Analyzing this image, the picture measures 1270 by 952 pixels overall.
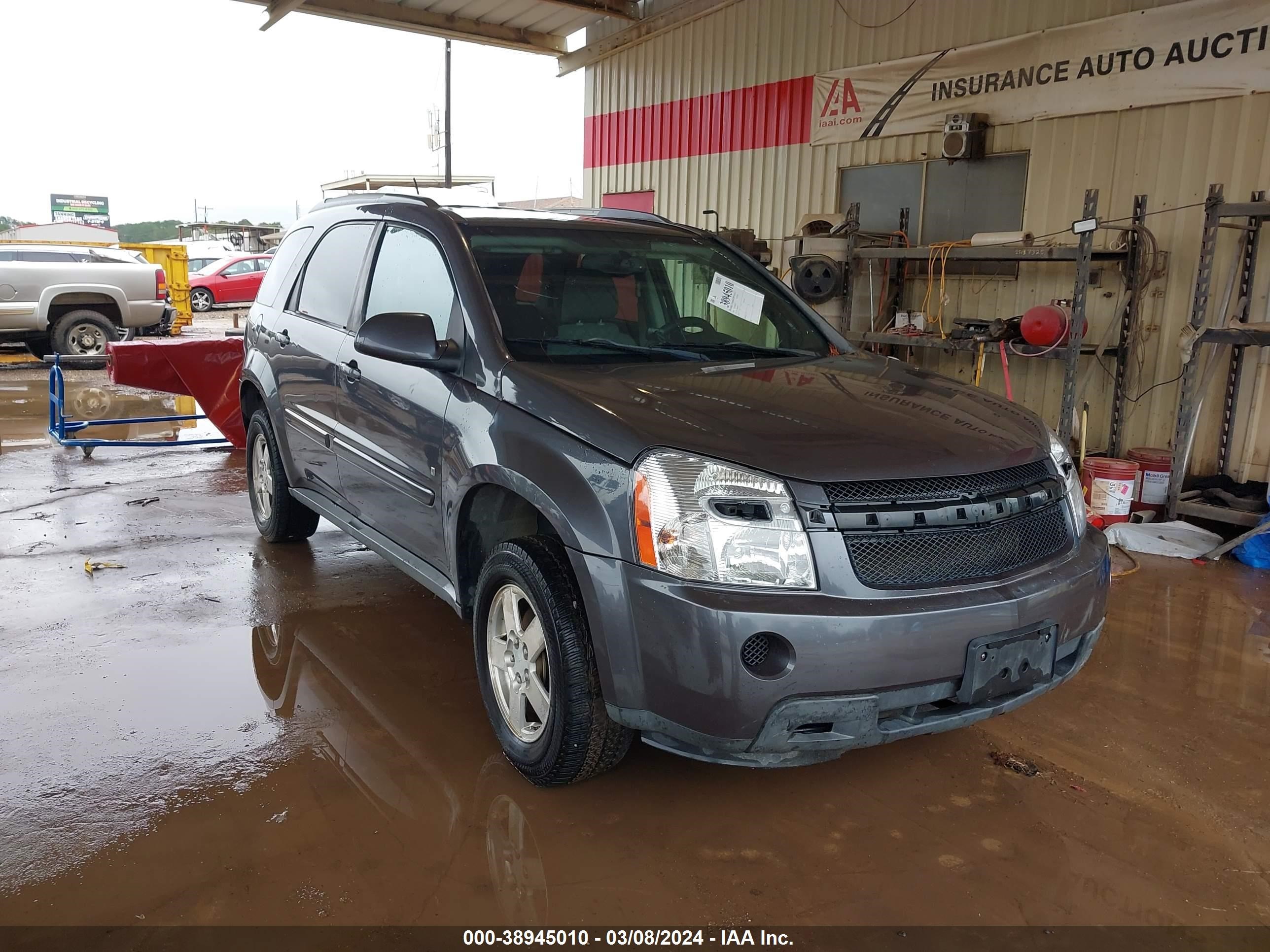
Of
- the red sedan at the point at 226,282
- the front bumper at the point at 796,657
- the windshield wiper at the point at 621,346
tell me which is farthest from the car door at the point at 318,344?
the red sedan at the point at 226,282

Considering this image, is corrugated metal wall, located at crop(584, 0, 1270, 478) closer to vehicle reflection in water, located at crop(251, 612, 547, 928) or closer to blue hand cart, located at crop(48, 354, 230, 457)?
vehicle reflection in water, located at crop(251, 612, 547, 928)

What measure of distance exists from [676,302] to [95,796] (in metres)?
2.49

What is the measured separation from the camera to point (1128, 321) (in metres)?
6.75

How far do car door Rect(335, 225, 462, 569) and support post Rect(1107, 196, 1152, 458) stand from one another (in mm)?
5017

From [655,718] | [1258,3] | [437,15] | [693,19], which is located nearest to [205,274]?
[437,15]

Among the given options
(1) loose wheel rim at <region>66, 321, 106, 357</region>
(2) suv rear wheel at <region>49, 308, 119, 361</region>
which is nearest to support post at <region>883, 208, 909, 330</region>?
(2) suv rear wheel at <region>49, 308, 119, 361</region>

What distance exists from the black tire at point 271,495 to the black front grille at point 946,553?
3316 mm

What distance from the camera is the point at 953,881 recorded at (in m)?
2.48

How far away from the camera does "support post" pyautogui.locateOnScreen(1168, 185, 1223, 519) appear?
571 centimetres

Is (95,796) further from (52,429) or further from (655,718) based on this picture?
(52,429)

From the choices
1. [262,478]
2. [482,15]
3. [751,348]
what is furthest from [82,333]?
[751,348]

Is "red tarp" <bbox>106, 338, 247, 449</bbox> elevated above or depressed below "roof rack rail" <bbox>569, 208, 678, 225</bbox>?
below

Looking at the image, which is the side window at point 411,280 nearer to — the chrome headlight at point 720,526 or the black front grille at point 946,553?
the chrome headlight at point 720,526

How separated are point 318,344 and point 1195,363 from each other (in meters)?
5.03
